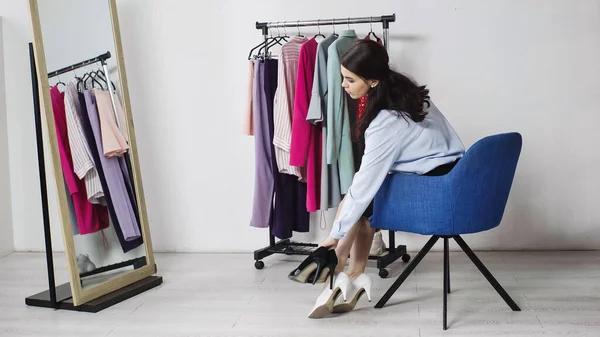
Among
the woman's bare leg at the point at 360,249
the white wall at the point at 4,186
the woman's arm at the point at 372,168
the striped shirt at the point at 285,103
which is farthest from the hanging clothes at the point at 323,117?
the white wall at the point at 4,186

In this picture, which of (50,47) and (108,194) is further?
(108,194)

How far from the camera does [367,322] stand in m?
2.88

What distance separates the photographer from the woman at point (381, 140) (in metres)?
2.78

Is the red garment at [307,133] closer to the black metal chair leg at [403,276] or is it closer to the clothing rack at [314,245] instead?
the clothing rack at [314,245]

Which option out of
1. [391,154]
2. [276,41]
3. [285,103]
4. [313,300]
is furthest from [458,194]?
[276,41]

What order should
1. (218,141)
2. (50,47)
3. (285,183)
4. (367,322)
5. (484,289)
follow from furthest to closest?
(218,141) < (285,183) < (484,289) < (50,47) < (367,322)

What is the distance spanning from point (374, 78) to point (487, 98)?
1328 mm

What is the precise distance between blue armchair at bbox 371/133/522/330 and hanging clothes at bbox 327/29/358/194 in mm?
701

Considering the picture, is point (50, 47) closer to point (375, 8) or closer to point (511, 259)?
point (375, 8)

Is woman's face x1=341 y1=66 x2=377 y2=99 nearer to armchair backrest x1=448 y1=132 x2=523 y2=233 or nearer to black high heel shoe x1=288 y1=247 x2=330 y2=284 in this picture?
armchair backrest x1=448 y1=132 x2=523 y2=233

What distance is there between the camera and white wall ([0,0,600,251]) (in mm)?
3969

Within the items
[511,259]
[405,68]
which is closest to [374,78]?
[405,68]

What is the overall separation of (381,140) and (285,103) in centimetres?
98

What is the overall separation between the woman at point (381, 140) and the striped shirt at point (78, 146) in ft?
3.53
